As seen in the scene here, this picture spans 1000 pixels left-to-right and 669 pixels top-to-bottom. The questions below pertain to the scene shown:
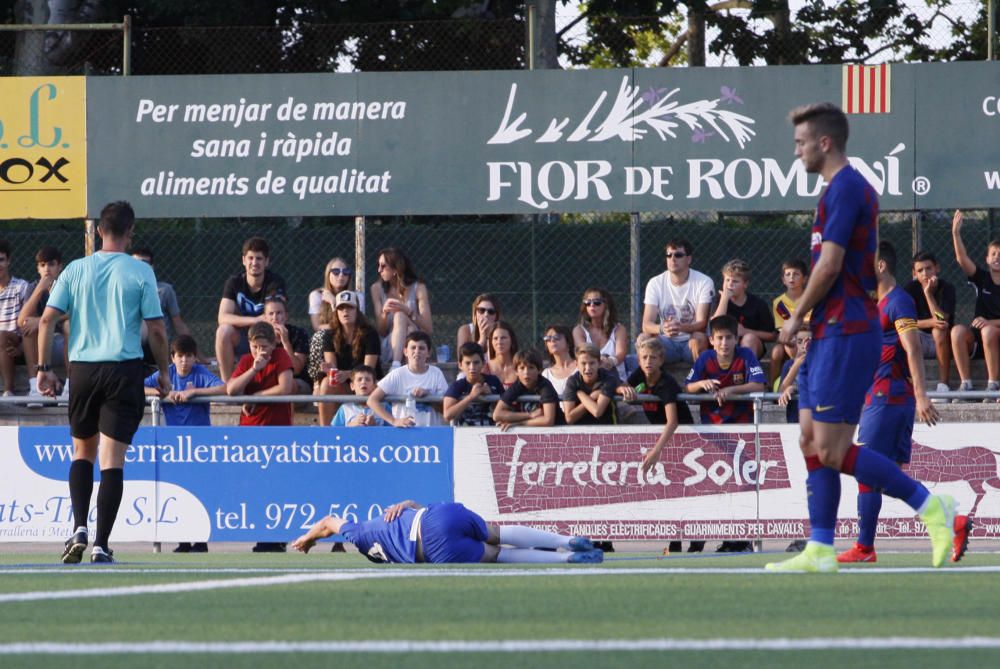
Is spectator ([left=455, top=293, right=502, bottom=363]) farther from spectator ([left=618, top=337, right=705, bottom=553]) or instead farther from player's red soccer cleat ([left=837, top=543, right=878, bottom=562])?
player's red soccer cleat ([left=837, top=543, right=878, bottom=562])

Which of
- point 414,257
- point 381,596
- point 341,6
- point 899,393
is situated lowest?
point 381,596

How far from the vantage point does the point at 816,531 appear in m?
6.71

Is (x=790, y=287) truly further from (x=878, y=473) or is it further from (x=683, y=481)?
(x=878, y=473)

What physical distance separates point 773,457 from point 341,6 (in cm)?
1502

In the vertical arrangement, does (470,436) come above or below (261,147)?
below

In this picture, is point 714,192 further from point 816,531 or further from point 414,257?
point 816,531

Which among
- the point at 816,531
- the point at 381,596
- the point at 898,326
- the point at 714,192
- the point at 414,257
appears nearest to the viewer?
the point at 381,596

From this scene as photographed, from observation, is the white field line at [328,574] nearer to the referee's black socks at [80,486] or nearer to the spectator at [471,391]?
the referee's black socks at [80,486]

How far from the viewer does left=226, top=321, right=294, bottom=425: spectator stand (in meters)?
12.4

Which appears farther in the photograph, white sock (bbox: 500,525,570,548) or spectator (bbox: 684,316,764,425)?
spectator (bbox: 684,316,764,425)

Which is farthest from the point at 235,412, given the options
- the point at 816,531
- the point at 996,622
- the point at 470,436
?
the point at 996,622

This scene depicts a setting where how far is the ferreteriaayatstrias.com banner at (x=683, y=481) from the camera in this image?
11.5 m

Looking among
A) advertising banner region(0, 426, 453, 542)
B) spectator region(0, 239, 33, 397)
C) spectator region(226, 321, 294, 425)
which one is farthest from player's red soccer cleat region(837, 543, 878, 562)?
spectator region(0, 239, 33, 397)

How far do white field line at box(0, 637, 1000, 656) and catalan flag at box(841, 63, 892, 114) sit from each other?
11.1 meters
